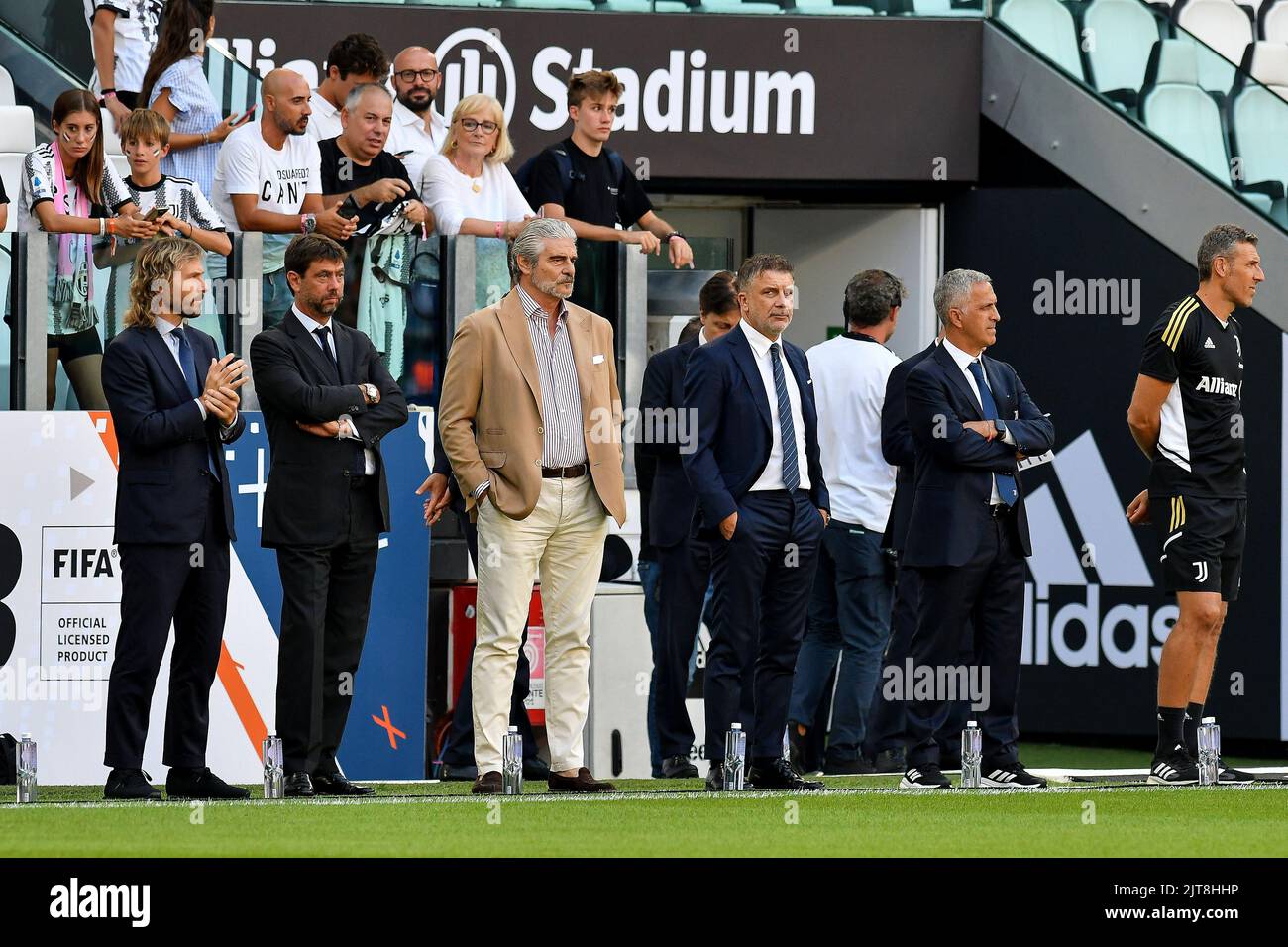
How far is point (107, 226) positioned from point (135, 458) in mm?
2483

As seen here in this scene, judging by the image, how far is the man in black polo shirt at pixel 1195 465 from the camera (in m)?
8.80

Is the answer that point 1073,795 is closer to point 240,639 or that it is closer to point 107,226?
point 240,639

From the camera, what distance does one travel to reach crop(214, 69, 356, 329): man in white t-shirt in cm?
1046

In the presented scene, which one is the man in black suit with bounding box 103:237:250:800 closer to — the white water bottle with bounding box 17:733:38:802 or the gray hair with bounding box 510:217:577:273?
the white water bottle with bounding box 17:733:38:802

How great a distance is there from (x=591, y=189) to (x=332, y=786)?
4.08 metres

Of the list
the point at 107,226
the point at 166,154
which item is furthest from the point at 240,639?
the point at 166,154

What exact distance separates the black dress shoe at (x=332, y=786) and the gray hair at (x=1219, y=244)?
12.6 feet

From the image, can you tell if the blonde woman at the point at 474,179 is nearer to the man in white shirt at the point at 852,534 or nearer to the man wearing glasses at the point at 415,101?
the man wearing glasses at the point at 415,101

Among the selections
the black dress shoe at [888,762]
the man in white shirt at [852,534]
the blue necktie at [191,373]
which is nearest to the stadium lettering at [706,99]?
the man in white shirt at [852,534]

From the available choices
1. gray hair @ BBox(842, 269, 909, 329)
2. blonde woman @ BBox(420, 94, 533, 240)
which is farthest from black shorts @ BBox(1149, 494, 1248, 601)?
blonde woman @ BBox(420, 94, 533, 240)

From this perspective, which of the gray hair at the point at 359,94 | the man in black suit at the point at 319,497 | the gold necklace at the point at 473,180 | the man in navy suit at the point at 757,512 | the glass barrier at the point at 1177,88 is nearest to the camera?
the man in black suit at the point at 319,497

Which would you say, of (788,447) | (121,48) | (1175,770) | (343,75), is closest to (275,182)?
(343,75)

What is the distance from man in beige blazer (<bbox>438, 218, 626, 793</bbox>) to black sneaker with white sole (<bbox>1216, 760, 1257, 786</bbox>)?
2406mm
